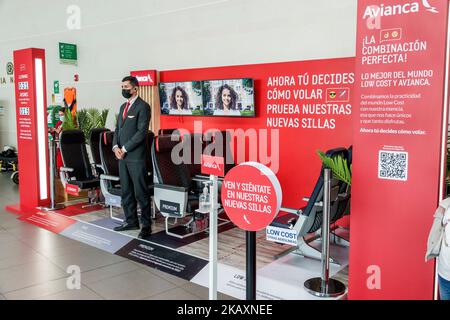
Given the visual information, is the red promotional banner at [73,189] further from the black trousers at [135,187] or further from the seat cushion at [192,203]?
the seat cushion at [192,203]

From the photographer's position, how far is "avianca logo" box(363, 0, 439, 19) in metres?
2.47

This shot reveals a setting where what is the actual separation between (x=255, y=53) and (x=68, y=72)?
511 centimetres

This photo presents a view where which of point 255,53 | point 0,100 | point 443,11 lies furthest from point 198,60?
point 0,100

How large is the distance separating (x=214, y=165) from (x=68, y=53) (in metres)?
7.65

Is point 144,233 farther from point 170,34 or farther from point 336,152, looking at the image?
point 170,34

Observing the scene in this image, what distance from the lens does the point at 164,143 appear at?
190 inches

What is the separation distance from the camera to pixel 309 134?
541 cm

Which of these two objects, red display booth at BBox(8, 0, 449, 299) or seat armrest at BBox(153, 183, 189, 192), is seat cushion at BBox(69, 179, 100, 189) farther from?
red display booth at BBox(8, 0, 449, 299)

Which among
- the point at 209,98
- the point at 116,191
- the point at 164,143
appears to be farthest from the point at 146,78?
the point at 164,143

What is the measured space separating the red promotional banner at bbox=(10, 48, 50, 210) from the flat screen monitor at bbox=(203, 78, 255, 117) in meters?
2.26

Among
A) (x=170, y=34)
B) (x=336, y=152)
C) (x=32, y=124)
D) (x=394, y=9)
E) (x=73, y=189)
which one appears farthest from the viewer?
(x=170, y=34)

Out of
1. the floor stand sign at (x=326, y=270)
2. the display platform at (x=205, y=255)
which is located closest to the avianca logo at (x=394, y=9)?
the floor stand sign at (x=326, y=270)

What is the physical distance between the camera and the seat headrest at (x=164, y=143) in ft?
15.6

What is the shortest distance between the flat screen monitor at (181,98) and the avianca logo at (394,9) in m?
3.97
